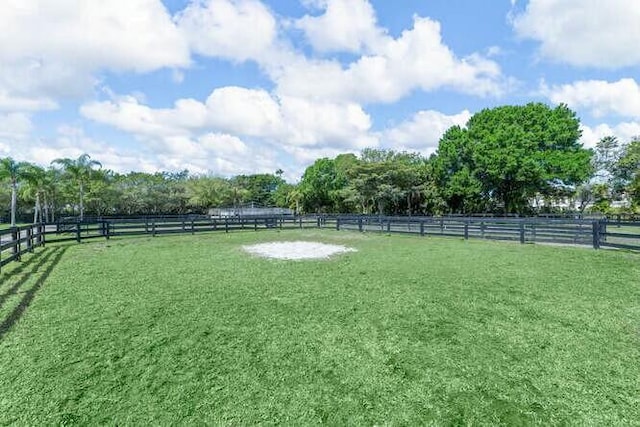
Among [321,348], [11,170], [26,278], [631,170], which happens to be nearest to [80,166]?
[11,170]

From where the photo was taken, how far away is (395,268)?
8.50 m

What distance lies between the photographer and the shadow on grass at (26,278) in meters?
4.82

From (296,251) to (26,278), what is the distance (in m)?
7.03

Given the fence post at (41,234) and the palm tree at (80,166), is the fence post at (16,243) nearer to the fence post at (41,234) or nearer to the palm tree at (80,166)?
the fence post at (41,234)

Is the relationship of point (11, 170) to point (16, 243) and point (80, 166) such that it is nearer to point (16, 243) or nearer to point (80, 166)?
point (80, 166)

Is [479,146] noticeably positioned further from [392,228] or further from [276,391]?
[276,391]

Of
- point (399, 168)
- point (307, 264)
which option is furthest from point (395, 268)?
point (399, 168)

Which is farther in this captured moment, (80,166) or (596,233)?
(80,166)

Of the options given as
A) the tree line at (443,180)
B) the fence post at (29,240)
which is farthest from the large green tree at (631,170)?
the fence post at (29,240)

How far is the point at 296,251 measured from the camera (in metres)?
11.7

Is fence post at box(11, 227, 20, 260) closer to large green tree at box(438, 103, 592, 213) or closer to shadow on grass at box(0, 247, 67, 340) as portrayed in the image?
shadow on grass at box(0, 247, 67, 340)

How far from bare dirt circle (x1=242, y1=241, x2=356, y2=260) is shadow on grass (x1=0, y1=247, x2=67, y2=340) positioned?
541 centimetres

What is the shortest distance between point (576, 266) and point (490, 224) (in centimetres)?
632

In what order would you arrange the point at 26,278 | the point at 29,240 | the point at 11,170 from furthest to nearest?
the point at 11,170, the point at 29,240, the point at 26,278
